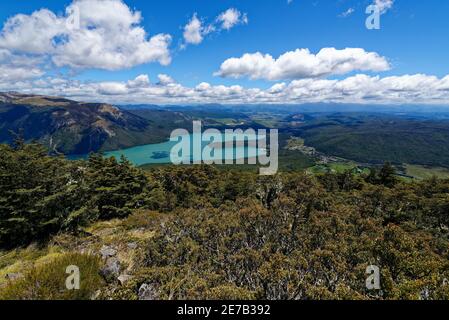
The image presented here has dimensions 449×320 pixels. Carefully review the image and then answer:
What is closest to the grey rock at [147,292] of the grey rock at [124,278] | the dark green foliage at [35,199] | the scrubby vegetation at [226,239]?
the scrubby vegetation at [226,239]

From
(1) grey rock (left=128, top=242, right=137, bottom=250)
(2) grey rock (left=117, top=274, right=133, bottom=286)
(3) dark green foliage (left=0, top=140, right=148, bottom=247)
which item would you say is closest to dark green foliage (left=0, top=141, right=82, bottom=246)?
(3) dark green foliage (left=0, top=140, right=148, bottom=247)

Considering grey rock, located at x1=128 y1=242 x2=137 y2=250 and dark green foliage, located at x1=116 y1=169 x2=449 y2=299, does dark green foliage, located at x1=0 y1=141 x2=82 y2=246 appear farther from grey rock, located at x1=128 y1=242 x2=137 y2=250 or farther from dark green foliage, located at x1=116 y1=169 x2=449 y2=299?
dark green foliage, located at x1=116 y1=169 x2=449 y2=299

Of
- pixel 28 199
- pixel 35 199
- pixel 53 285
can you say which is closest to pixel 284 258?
pixel 53 285
